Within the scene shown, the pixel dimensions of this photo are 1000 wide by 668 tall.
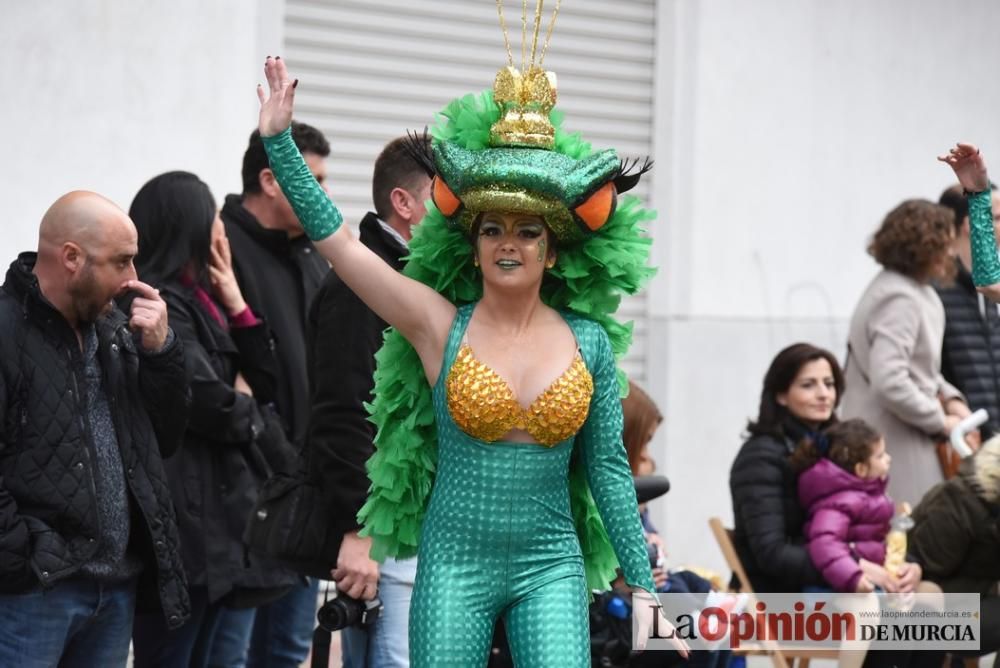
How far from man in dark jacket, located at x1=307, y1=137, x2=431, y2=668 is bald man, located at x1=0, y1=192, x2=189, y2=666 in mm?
426

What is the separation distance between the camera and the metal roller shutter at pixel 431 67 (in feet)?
27.6

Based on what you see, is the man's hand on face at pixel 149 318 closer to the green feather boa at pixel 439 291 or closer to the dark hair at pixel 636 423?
the green feather boa at pixel 439 291

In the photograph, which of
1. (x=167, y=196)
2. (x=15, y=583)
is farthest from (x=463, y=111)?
(x=15, y=583)

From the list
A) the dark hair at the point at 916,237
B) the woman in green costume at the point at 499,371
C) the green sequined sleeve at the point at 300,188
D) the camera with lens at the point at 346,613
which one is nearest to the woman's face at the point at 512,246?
the woman in green costume at the point at 499,371

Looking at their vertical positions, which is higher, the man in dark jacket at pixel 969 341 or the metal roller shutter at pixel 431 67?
the metal roller shutter at pixel 431 67

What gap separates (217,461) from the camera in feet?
17.7

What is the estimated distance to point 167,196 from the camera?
17.5ft

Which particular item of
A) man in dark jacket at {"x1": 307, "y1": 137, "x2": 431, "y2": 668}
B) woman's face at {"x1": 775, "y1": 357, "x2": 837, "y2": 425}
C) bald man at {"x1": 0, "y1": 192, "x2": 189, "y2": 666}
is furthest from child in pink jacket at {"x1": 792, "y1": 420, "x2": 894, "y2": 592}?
bald man at {"x1": 0, "y1": 192, "x2": 189, "y2": 666}

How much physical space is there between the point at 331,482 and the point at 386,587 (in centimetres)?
42

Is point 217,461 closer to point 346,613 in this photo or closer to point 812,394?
point 346,613

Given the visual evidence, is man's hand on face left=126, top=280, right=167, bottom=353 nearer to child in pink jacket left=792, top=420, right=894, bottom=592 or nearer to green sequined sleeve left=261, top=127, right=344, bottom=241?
green sequined sleeve left=261, top=127, right=344, bottom=241

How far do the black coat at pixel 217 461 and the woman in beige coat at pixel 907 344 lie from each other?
3.20m

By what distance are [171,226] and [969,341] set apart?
428 centimetres

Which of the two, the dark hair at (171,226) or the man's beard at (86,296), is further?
the dark hair at (171,226)
